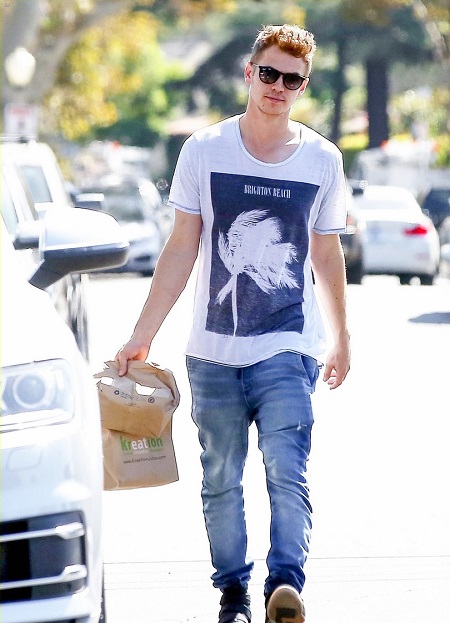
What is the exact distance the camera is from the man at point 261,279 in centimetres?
472

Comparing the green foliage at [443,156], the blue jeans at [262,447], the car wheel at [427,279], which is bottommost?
the green foliage at [443,156]

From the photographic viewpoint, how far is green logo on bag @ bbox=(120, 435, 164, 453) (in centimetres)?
468

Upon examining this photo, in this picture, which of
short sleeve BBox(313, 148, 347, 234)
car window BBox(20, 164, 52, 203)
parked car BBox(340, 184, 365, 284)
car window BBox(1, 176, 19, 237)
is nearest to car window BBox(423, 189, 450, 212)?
parked car BBox(340, 184, 365, 284)

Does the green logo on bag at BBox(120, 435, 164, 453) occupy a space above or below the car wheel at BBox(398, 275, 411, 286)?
above

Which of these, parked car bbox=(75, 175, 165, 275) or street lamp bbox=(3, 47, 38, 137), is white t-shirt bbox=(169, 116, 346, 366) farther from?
street lamp bbox=(3, 47, 38, 137)

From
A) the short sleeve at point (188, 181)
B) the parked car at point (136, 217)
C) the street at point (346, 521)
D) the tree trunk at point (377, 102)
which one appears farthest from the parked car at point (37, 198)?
the tree trunk at point (377, 102)

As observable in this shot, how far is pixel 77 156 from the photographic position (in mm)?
76625

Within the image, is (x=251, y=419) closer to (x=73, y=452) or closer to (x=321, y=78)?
(x=73, y=452)

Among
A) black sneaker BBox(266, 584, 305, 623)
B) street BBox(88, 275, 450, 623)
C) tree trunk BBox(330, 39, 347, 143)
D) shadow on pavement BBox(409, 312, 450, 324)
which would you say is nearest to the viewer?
black sneaker BBox(266, 584, 305, 623)

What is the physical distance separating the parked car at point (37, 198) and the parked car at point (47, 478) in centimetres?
270

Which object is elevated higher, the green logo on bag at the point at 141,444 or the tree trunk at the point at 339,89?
the green logo on bag at the point at 141,444

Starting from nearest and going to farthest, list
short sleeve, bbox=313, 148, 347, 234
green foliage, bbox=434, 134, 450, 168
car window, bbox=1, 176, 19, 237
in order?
short sleeve, bbox=313, 148, 347, 234, car window, bbox=1, 176, 19, 237, green foliage, bbox=434, 134, 450, 168

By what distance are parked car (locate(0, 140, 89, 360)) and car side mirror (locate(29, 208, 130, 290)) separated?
158 centimetres

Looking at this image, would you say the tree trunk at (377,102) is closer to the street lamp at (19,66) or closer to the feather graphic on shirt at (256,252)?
the street lamp at (19,66)
